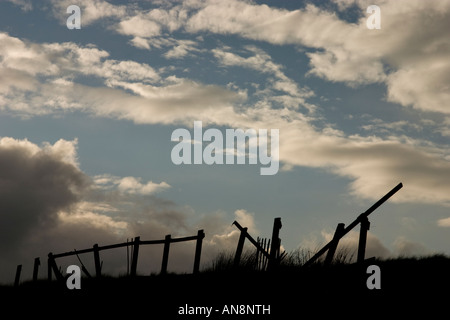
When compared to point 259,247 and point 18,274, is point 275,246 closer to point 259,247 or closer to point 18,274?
point 259,247

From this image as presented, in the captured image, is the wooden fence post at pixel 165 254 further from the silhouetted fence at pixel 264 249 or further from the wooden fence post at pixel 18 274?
the wooden fence post at pixel 18 274

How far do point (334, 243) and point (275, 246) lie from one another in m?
2.70

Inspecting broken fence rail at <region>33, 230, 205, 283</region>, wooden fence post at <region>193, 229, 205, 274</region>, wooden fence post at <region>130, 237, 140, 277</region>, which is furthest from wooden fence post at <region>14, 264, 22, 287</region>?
wooden fence post at <region>193, 229, 205, 274</region>

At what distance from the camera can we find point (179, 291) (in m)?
17.4

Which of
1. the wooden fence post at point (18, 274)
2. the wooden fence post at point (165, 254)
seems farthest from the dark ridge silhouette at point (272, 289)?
the wooden fence post at point (18, 274)

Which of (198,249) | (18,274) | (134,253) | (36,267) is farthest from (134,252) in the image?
(18,274)

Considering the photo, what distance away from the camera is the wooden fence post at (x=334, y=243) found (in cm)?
1403

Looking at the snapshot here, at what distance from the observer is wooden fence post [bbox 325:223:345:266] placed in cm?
1403

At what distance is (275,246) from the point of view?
53.7ft

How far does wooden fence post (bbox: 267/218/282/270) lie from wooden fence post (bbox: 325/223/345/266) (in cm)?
226

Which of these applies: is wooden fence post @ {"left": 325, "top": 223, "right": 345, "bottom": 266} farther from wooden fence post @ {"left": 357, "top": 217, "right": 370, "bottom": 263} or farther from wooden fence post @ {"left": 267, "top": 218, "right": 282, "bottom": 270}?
wooden fence post @ {"left": 267, "top": 218, "right": 282, "bottom": 270}
